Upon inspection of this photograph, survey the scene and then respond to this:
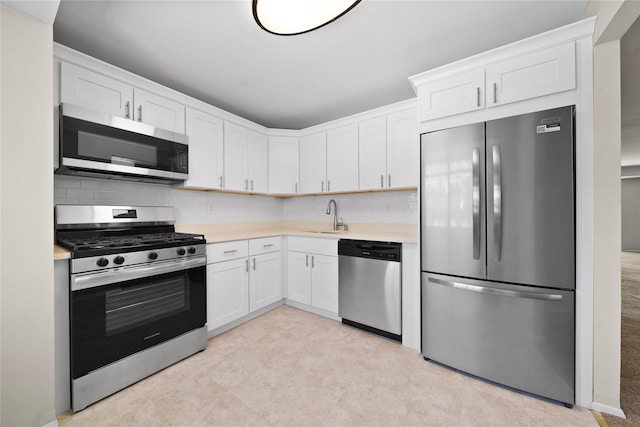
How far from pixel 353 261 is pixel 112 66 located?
2.64 meters

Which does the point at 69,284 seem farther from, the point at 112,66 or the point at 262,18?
the point at 262,18

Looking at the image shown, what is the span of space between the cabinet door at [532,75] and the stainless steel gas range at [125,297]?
8.56 feet

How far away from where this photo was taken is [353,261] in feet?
8.98

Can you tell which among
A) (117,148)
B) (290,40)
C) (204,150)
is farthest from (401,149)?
(117,148)

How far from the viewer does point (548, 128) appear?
171 centimetres

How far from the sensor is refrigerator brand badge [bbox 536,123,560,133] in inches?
66.6

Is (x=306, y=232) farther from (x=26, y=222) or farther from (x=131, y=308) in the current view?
(x=26, y=222)

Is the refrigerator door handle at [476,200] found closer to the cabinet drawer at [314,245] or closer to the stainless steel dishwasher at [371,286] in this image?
the stainless steel dishwasher at [371,286]

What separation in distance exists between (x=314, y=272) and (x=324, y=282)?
0.56 feet

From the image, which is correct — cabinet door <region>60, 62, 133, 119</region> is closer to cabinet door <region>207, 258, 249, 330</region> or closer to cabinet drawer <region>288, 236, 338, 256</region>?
cabinet door <region>207, 258, 249, 330</region>

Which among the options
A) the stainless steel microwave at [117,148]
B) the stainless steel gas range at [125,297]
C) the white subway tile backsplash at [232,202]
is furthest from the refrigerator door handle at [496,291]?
the stainless steel microwave at [117,148]

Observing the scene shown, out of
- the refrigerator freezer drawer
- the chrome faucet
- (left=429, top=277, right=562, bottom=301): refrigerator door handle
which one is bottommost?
the refrigerator freezer drawer

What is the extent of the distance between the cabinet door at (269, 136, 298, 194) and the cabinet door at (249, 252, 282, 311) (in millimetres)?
923

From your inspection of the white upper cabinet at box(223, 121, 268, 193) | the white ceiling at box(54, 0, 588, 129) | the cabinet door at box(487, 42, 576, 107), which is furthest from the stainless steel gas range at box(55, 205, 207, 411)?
the cabinet door at box(487, 42, 576, 107)
